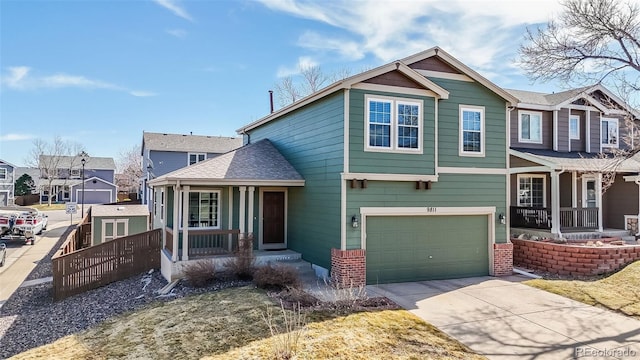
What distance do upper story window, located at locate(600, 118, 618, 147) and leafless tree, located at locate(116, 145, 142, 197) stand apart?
5090 centimetres

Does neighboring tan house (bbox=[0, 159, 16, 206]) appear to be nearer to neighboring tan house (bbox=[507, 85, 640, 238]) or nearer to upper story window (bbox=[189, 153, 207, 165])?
upper story window (bbox=[189, 153, 207, 165])

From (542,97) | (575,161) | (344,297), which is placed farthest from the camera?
(542,97)

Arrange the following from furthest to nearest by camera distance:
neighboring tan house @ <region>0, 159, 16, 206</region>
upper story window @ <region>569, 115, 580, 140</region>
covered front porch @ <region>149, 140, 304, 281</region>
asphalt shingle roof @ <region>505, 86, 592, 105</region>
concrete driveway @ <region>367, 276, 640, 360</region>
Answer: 1. neighboring tan house @ <region>0, 159, 16, 206</region>
2. upper story window @ <region>569, 115, 580, 140</region>
3. asphalt shingle roof @ <region>505, 86, 592, 105</region>
4. covered front porch @ <region>149, 140, 304, 281</region>
5. concrete driveway @ <region>367, 276, 640, 360</region>

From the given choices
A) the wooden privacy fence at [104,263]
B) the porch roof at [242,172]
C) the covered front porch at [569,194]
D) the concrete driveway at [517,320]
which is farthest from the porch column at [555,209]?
the wooden privacy fence at [104,263]

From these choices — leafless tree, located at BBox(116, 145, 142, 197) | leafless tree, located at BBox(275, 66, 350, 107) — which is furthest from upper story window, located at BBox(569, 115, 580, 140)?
leafless tree, located at BBox(116, 145, 142, 197)

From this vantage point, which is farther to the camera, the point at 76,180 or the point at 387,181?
the point at 76,180

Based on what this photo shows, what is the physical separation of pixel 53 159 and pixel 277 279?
179 feet

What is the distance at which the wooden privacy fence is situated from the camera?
1273cm

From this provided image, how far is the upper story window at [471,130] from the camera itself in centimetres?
1216

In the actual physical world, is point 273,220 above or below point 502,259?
above

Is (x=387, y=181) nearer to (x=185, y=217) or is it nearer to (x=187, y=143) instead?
(x=185, y=217)

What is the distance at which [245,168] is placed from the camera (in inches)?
517

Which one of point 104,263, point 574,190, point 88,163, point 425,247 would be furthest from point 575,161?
point 88,163

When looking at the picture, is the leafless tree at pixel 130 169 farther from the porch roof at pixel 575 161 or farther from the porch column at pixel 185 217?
the porch roof at pixel 575 161
